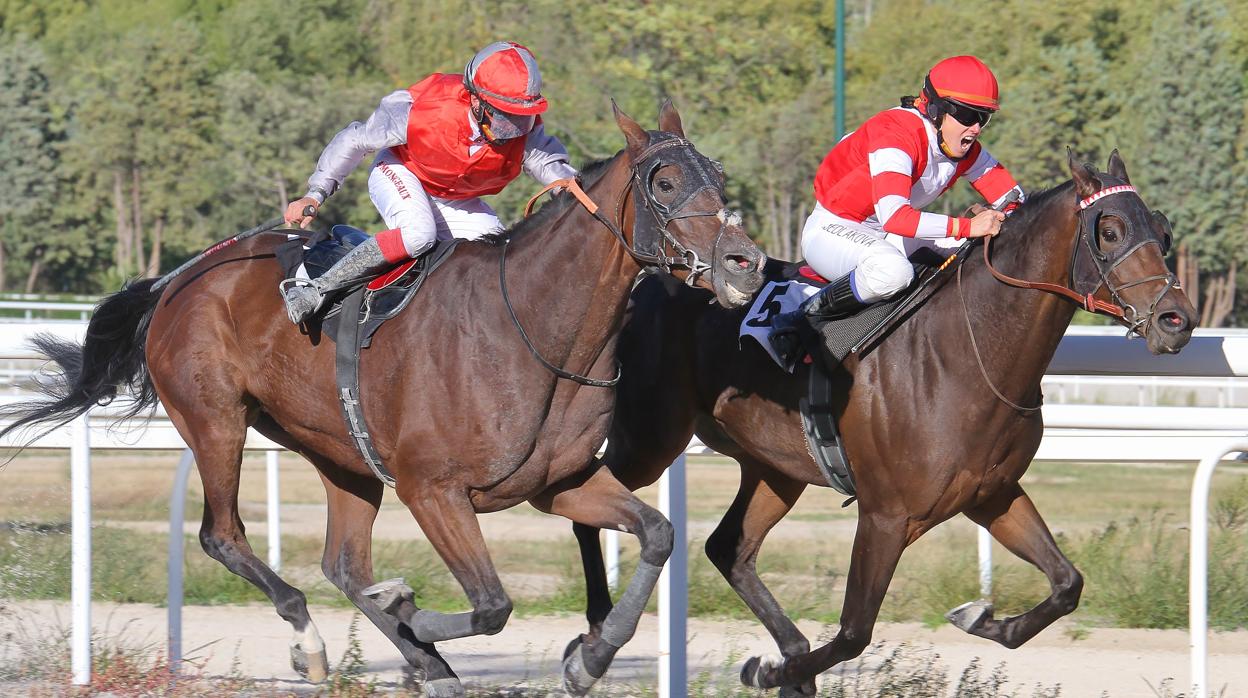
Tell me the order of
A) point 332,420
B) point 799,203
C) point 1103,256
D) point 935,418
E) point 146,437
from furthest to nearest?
point 799,203
point 146,437
point 332,420
point 935,418
point 1103,256

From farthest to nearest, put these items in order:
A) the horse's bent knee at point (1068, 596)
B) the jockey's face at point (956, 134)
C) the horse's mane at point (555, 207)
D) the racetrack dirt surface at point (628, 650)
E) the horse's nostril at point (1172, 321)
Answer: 1. the racetrack dirt surface at point (628, 650)
2. the jockey's face at point (956, 134)
3. the horse's bent knee at point (1068, 596)
4. the horse's mane at point (555, 207)
5. the horse's nostril at point (1172, 321)

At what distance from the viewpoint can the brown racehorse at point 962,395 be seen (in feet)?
13.4

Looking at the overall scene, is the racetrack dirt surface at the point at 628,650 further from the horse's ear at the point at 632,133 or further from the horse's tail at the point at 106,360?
the horse's ear at the point at 632,133

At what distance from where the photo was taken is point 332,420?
4.82 m

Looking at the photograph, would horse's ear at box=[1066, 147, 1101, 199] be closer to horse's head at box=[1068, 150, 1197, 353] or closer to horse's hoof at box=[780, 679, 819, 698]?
horse's head at box=[1068, 150, 1197, 353]

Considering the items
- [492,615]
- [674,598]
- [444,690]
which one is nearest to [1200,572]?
[674,598]

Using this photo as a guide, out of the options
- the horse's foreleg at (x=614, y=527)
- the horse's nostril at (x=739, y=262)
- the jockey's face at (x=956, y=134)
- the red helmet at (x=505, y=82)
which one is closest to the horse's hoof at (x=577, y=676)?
the horse's foreleg at (x=614, y=527)

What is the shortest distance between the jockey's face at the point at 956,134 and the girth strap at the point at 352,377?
75.0 inches

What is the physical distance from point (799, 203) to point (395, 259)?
26.7 metres

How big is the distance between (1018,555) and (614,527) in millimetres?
1293

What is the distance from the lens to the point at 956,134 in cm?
466

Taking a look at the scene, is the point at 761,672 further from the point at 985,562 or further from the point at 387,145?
the point at 387,145

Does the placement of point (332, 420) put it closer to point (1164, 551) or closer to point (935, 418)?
point (935, 418)

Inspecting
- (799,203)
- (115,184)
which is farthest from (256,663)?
(115,184)
